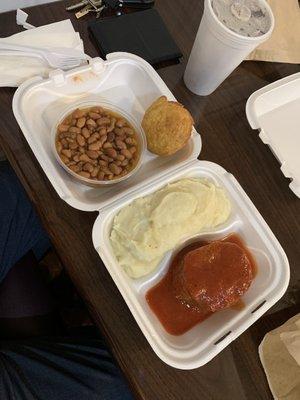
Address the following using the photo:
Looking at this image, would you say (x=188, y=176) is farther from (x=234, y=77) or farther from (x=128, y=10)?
(x=128, y=10)

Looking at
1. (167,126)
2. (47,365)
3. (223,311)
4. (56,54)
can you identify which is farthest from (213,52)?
(47,365)

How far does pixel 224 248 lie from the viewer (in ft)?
2.39

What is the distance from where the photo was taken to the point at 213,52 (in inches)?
32.1

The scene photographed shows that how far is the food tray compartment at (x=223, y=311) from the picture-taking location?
0.68 m

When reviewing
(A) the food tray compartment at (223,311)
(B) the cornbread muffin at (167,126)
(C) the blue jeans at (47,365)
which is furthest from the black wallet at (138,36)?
(C) the blue jeans at (47,365)

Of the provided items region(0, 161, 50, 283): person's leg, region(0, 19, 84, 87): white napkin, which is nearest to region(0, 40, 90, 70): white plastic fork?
region(0, 19, 84, 87): white napkin

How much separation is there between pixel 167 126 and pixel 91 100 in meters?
0.19

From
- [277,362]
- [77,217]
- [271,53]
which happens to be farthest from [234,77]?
[277,362]

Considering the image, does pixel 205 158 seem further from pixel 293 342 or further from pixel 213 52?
pixel 293 342

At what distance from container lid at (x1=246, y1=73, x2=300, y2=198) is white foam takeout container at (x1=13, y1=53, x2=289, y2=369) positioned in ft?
0.57

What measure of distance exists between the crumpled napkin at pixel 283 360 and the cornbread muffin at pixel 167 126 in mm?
404

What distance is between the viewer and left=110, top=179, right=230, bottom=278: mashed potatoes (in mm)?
Answer: 712

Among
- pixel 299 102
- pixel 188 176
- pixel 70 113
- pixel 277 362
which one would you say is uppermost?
pixel 70 113

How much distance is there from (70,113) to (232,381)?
23.9 inches
